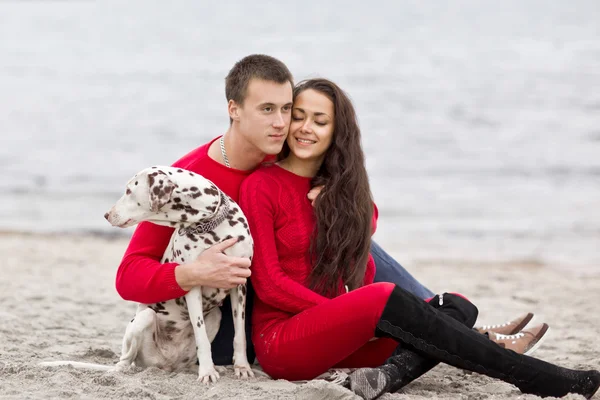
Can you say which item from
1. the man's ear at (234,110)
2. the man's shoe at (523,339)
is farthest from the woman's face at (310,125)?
the man's shoe at (523,339)

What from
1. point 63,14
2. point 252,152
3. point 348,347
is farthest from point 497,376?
point 63,14

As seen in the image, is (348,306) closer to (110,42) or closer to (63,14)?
(110,42)

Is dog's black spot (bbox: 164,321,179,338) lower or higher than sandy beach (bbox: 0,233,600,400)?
higher

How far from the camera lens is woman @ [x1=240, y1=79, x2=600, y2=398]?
3.98m

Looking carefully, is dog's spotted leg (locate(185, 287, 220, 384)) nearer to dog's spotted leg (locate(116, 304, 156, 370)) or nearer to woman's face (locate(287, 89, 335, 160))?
dog's spotted leg (locate(116, 304, 156, 370))

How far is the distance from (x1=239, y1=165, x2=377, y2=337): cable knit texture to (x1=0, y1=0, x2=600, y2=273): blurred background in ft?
16.9

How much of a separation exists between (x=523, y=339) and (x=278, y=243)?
165cm

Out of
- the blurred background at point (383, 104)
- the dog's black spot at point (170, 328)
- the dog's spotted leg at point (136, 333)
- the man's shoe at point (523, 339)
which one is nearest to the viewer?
the dog's spotted leg at point (136, 333)

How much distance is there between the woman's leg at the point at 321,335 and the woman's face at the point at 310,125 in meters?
0.83

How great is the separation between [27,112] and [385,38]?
12.5 m

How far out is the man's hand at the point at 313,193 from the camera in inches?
171

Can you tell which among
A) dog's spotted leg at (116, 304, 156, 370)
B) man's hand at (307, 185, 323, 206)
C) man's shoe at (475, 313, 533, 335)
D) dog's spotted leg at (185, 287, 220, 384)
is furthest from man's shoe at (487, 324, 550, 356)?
dog's spotted leg at (116, 304, 156, 370)

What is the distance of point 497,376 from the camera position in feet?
13.1

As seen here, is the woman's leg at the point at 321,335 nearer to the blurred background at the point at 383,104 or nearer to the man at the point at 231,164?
the man at the point at 231,164
